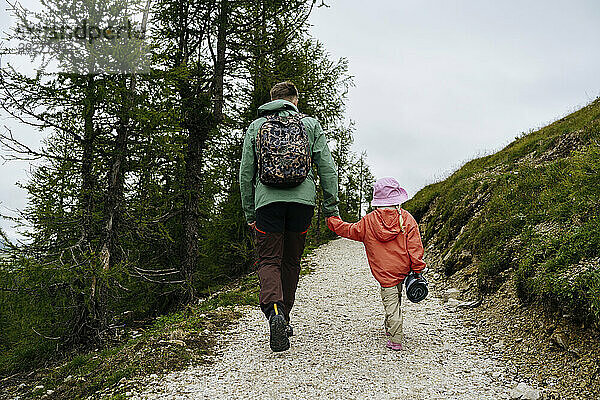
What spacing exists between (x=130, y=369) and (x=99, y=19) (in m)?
7.24

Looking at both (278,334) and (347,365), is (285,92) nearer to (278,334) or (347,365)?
(278,334)

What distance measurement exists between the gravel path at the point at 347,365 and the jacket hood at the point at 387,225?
4.18ft

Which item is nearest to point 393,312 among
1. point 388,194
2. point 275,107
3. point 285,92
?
point 388,194

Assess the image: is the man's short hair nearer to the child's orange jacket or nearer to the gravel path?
the child's orange jacket

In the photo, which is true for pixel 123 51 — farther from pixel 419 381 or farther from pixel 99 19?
pixel 419 381

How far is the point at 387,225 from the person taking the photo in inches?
190

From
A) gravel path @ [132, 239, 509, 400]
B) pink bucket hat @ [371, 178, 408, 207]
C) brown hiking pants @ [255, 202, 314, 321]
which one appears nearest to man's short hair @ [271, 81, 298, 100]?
brown hiking pants @ [255, 202, 314, 321]

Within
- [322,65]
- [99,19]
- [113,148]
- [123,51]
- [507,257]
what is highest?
[322,65]

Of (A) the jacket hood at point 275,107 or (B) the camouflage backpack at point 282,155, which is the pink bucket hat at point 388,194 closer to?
(B) the camouflage backpack at point 282,155

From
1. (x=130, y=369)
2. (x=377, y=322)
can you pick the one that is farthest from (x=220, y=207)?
(x=130, y=369)

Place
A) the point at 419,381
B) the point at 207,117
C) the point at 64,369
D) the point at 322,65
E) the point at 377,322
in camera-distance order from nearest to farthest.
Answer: the point at 419,381
the point at 377,322
the point at 64,369
the point at 207,117
the point at 322,65

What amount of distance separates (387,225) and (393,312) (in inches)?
38.0

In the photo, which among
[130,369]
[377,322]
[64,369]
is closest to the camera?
[130,369]

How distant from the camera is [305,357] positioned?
4566 mm
